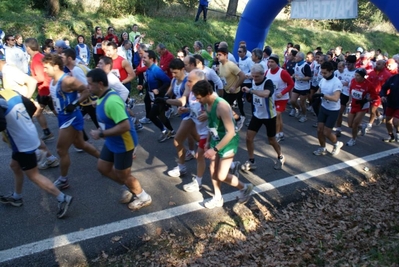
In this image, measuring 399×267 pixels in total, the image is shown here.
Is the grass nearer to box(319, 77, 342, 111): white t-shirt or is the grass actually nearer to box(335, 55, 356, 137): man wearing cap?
box(335, 55, 356, 137): man wearing cap

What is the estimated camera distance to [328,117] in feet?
20.2

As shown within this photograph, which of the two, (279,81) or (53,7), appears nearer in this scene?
(279,81)

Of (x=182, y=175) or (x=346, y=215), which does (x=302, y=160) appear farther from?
(x=182, y=175)

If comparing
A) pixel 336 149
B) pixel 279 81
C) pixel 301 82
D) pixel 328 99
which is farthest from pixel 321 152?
pixel 301 82

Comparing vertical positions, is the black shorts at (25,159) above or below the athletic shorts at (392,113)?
below

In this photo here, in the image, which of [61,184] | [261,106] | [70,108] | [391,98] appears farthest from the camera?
[391,98]

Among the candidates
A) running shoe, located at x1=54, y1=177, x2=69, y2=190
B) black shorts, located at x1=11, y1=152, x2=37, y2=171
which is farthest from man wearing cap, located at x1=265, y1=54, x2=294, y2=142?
→ black shorts, located at x1=11, y1=152, x2=37, y2=171

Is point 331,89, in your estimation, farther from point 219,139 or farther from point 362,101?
point 219,139

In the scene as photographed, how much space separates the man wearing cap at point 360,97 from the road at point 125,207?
0.44m

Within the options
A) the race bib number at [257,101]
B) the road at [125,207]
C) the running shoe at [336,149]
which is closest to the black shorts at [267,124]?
the race bib number at [257,101]

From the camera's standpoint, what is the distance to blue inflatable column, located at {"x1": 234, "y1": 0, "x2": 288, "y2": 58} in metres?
10.1

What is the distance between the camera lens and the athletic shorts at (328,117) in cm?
609

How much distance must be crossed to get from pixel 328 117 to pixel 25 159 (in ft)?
16.3

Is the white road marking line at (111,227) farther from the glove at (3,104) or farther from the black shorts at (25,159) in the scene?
the glove at (3,104)
